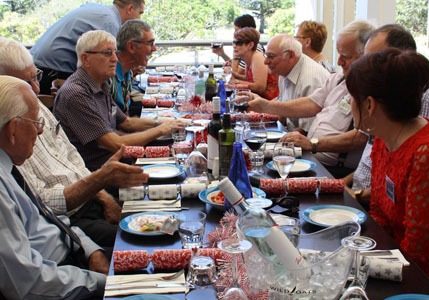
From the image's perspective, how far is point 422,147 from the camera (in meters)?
1.88

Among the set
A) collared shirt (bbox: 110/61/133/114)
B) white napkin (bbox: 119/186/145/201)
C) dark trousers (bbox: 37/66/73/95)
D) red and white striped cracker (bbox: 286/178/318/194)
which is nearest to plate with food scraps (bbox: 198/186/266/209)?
red and white striped cracker (bbox: 286/178/318/194)

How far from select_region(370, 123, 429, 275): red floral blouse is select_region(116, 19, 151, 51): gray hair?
236 centimetres

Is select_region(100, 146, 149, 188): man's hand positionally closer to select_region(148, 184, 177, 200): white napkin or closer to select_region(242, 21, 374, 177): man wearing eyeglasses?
select_region(148, 184, 177, 200): white napkin

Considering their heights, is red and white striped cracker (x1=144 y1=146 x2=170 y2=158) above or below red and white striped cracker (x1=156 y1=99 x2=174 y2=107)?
above

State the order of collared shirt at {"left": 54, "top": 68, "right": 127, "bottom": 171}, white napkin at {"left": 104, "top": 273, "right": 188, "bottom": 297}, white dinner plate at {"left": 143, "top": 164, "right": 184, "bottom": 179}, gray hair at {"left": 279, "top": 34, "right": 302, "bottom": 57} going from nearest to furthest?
1. white napkin at {"left": 104, "top": 273, "right": 188, "bottom": 297}
2. white dinner plate at {"left": 143, "top": 164, "right": 184, "bottom": 179}
3. collared shirt at {"left": 54, "top": 68, "right": 127, "bottom": 171}
4. gray hair at {"left": 279, "top": 34, "right": 302, "bottom": 57}

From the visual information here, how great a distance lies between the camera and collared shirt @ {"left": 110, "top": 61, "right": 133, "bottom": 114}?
4.18 m

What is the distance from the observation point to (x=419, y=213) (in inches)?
72.0

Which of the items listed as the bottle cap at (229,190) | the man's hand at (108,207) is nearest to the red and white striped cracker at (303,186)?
the bottle cap at (229,190)

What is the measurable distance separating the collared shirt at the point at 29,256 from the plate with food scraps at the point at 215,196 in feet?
1.54

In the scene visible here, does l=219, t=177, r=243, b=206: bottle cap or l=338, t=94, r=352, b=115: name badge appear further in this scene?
l=338, t=94, r=352, b=115: name badge

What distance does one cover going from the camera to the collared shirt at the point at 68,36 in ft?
16.7

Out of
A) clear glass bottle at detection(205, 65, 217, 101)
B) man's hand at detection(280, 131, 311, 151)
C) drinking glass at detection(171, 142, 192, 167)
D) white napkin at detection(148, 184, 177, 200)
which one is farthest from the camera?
clear glass bottle at detection(205, 65, 217, 101)

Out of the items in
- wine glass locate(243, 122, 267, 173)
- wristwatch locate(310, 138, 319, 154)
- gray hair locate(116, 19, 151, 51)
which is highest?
gray hair locate(116, 19, 151, 51)

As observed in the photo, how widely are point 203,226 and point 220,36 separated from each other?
6343 millimetres
